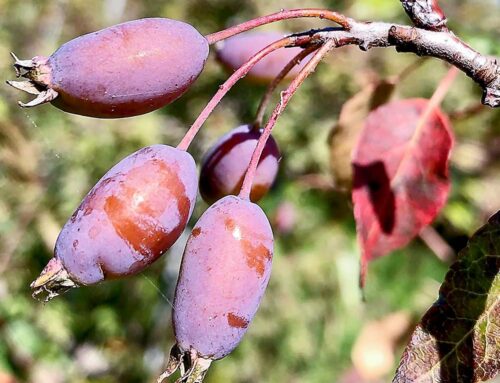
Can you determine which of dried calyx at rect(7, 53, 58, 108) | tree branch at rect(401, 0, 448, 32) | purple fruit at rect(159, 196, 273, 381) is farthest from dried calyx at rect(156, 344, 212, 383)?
tree branch at rect(401, 0, 448, 32)

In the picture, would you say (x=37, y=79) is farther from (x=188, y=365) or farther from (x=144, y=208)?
(x=188, y=365)

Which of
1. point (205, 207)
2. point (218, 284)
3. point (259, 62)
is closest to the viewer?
point (218, 284)

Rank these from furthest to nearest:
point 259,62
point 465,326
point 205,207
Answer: point 205,207
point 259,62
point 465,326

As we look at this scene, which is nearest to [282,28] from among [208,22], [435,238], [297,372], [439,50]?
[208,22]

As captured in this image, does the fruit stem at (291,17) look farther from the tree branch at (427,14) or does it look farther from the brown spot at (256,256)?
the brown spot at (256,256)

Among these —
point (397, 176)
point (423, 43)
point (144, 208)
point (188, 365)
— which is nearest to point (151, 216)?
point (144, 208)

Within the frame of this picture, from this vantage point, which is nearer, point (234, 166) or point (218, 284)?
point (218, 284)

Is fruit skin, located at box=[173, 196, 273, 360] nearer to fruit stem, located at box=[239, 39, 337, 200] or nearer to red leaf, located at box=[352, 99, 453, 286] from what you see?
fruit stem, located at box=[239, 39, 337, 200]

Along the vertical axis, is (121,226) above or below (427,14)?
below

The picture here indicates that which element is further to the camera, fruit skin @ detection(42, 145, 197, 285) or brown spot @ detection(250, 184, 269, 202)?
brown spot @ detection(250, 184, 269, 202)
